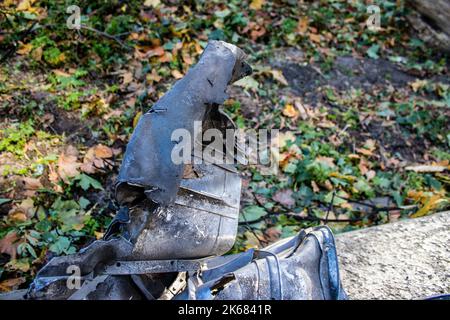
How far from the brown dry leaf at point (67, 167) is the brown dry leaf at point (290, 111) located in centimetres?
176

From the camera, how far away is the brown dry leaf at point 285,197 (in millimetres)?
3092

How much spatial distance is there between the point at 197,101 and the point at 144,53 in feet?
7.86

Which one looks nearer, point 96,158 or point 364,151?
point 96,158

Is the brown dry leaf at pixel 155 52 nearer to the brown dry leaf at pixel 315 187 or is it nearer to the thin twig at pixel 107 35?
the thin twig at pixel 107 35

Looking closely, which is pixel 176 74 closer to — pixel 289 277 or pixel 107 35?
pixel 107 35

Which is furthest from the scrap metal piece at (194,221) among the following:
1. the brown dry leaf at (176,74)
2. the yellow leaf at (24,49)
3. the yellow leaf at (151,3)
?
the yellow leaf at (151,3)

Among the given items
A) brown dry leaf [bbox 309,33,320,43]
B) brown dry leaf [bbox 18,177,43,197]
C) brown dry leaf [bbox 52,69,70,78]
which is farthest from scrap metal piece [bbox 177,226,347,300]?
brown dry leaf [bbox 309,33,320,43]

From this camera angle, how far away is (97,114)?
11.1 feet

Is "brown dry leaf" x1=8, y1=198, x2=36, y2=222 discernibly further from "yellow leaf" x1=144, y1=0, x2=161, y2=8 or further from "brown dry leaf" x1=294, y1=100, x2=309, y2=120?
"yellow leaf" x1=144, y1=0, x2=161, y2=8

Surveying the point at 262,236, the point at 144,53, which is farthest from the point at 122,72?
the point at 262,236

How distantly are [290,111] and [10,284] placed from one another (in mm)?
2487

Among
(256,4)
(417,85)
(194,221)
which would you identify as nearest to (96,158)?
(194,221)

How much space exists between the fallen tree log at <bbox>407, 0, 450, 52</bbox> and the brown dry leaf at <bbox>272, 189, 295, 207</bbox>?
2.89 meters

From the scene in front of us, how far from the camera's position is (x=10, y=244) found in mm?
2398
